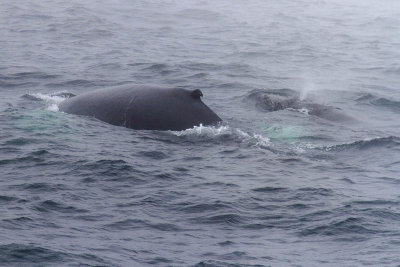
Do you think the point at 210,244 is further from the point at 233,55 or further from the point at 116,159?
the point at 233,55

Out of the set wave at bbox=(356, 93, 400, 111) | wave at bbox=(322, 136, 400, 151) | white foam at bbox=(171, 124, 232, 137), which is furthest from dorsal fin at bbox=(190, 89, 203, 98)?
wave at bbox=(356, 93, 400, 111)

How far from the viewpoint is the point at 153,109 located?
1770 cm

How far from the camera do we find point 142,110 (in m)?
17.8

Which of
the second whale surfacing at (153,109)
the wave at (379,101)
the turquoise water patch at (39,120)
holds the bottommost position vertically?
the wave at (379,101)

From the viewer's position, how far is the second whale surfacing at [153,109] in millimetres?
17484

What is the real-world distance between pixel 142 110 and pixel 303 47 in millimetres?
19143

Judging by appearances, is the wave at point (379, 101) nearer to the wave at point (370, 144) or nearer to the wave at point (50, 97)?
the wave at point (370, 144)

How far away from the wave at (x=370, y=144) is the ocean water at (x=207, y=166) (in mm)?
39

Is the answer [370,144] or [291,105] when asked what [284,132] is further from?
[291,105]

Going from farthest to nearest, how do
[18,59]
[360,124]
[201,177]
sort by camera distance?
1. [18,59]
2. [360,124]
3. [201,177]

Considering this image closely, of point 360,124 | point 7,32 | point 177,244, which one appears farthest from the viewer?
point 7,32

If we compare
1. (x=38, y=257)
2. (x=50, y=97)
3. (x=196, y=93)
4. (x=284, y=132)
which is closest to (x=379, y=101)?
(x=284, y=132)

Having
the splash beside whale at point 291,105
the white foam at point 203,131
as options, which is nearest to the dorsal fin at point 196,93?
the white foam at point 203,131

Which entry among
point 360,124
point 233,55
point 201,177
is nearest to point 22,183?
point 201,177
